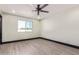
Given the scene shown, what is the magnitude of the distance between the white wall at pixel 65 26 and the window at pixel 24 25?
1.69 metres

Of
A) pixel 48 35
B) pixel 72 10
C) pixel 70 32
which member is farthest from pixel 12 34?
pixel 72 10

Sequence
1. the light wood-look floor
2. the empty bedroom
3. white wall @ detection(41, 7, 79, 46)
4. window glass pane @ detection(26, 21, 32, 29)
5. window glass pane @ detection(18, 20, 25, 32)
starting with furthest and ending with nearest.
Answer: window glass pane @ detection(26, 21, 32, 29) → window glass pane @ detection(18, 20, 25, 32) → white wall @ detection(41, 7, 79, 46) → the empty bedroom → the light wood-look floor

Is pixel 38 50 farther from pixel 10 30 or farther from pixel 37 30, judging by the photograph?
pixel 37 30

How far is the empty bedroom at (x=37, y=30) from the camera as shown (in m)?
3.39

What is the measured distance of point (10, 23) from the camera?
4.96m

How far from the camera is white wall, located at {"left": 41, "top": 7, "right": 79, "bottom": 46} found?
376cm

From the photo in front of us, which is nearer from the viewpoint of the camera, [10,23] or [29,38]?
[10,23]

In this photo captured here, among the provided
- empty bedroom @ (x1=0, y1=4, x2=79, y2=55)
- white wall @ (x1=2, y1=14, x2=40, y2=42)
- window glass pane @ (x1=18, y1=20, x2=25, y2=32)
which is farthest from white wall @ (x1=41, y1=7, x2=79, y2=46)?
white wall @ (x1=2, y1=14, x2=40, y2=42)

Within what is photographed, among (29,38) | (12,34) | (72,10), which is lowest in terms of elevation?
Answer: (29,38)

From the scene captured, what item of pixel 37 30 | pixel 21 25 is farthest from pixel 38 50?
pixel 37 30

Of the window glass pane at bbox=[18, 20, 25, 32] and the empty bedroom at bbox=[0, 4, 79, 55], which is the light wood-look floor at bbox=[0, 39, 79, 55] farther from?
the window glass pane at bbox=[18, 20, 25, 32]

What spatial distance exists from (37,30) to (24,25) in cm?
161
